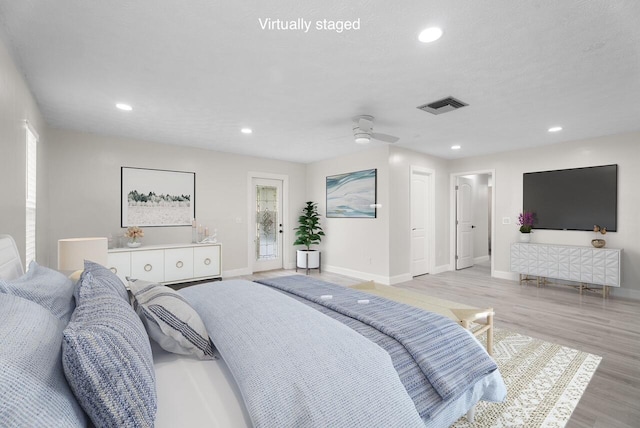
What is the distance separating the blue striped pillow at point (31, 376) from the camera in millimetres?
586

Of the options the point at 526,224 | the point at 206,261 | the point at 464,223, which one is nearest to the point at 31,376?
the point at 206,261

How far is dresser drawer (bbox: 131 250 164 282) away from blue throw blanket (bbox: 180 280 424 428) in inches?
143

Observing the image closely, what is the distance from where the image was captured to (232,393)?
3.63 ft

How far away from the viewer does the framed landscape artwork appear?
15.6 feet

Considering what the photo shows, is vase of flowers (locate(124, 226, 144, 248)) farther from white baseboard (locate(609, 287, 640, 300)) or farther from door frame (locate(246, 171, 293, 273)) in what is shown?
white baseboard (locate(609, 287, 640, 300))

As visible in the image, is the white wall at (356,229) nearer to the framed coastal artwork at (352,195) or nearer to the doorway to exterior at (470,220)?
the framed coastal artwork at (352,195)

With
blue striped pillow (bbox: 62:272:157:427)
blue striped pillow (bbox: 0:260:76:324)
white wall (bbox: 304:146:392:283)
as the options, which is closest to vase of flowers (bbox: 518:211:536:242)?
white wall (bbox: 304:146:392:283)

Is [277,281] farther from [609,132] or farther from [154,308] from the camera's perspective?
[609,132]

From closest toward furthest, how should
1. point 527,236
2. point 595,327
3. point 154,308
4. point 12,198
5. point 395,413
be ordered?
point 395,413
point 154,308
point 12,198
point 595,327
point 527,236

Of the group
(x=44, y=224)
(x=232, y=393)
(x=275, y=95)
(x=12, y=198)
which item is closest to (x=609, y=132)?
(x=275, y=95)

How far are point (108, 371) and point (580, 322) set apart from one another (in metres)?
4.41

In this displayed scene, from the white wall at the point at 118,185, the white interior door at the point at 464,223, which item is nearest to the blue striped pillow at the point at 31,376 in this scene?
the white wall at the point at 118,185

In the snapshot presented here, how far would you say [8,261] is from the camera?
5.15 feet

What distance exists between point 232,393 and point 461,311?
72.6 inches
